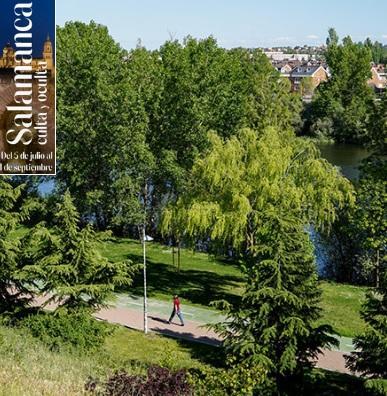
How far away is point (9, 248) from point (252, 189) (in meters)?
8.25

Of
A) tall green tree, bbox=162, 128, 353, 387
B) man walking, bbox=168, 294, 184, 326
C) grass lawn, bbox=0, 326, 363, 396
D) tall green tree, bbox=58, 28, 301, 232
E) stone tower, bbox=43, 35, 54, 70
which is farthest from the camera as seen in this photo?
tall green tree, bbox=58, 28, 301, 232

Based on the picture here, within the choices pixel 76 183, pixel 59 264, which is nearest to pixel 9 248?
pixel 59 264

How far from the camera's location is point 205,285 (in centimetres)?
2619

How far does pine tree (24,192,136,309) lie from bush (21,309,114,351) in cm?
56

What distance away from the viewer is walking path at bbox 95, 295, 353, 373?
18938mm

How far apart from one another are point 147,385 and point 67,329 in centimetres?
674

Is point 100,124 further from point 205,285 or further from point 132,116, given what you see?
point 205,285

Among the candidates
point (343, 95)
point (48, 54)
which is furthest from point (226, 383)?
point (343, 95)

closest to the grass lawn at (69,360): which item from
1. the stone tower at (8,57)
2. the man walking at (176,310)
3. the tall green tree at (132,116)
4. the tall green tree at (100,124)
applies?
the man walking at (176,310)

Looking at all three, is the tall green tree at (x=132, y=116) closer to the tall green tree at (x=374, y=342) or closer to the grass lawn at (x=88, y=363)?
the grass lawn at (x=88, y=363)

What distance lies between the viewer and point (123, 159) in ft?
109

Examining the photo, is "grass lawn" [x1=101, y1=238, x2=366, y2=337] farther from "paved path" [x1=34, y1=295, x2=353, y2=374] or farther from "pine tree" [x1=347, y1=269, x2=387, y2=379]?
"pine tree" [x1=347, y1=269, x2=387, y2=379]

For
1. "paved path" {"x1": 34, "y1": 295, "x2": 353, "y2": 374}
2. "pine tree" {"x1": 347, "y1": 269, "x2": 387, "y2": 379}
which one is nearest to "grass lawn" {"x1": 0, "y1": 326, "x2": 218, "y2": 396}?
"paved path" {"x1": 34, "y1": 295, "x2": 353, "y2": 374}

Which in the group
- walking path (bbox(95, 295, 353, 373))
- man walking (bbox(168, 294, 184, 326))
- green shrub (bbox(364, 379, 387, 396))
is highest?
green shrub (bbox(364, 379, 387, 396))
